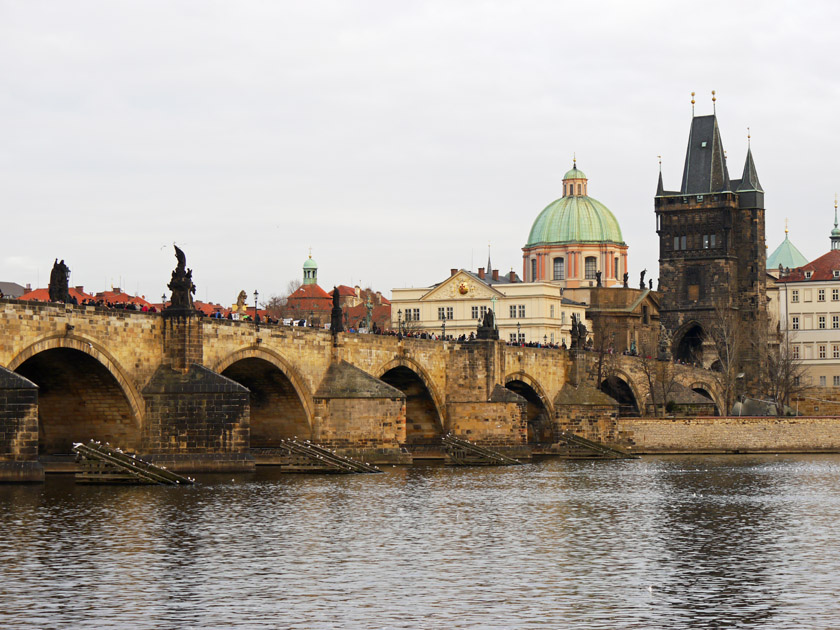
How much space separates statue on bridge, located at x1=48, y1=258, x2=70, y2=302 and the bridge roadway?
94 cm

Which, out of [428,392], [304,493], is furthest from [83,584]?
[428,392]

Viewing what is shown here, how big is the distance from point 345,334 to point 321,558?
31707 millimetres

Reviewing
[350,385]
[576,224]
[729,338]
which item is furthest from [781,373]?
[350,385]

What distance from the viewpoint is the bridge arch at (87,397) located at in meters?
49.2

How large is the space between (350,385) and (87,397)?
1285 centimetres

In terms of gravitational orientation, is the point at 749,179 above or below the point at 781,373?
above

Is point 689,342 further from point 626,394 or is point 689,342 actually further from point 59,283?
point 59,283

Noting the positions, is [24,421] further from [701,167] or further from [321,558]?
[701,167]

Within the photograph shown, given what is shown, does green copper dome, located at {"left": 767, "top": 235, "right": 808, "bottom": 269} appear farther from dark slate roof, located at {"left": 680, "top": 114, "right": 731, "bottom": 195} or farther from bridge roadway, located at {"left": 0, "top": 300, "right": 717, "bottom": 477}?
bridge roadway, located at {"left": 0, "top": 300, "right": 717, "bottom": 477}

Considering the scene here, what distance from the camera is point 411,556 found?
30797mm

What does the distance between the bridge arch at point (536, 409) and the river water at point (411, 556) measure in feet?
97.8

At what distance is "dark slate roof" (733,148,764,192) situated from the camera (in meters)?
128

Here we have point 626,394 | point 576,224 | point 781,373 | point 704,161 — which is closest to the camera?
point 626,394

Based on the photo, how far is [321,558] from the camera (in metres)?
30.3
